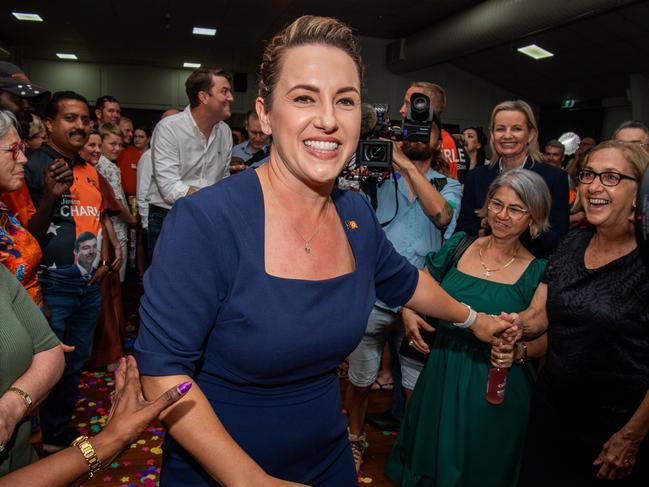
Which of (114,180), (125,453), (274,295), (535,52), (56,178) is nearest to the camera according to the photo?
(274,295)

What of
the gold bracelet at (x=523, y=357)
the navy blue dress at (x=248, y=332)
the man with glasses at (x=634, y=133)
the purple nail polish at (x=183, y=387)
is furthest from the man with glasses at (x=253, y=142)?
the purple nail polish at (x=183, y=387)

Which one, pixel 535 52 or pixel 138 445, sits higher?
pixel 535 52

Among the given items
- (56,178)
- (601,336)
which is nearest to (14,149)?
(56,178)

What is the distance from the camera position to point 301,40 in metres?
1.14

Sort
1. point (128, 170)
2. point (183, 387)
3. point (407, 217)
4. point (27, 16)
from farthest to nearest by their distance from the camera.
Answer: point (27, 16) < point (128, 170) < point (407, 217) < point (183, 387)

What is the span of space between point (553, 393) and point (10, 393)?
5.73 ft

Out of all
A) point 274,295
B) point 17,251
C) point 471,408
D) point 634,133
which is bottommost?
point 471,408

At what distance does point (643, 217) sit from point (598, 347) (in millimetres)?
941

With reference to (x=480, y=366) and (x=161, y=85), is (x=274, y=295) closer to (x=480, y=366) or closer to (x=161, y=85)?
(x=480, y=366)

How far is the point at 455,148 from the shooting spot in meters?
4.43

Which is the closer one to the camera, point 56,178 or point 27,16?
point 56,178

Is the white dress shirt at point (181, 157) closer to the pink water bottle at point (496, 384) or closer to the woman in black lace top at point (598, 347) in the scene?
the pink water bottle at point (496, 384)

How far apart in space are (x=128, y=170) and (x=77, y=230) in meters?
3.84

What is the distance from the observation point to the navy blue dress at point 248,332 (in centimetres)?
96
